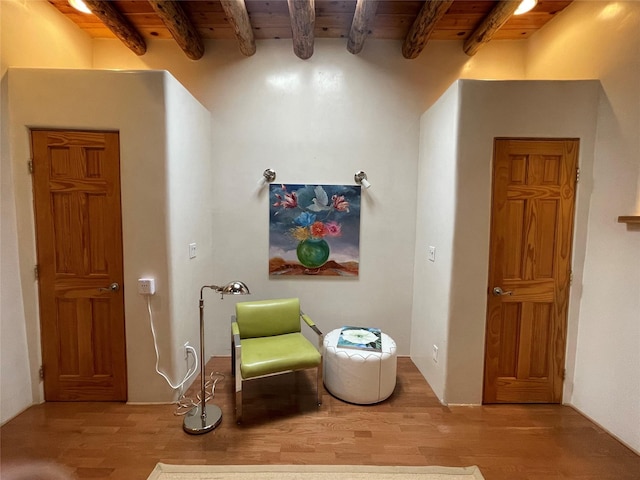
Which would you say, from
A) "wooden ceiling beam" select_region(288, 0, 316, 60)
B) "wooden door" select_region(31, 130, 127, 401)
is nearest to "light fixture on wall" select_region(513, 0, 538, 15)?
"wooden ceiling beam" select_region(288, 0, 316, 60)

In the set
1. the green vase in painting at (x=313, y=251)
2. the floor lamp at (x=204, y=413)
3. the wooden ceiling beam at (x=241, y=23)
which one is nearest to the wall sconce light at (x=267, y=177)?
the green vase in painting at (x=313, y=251)

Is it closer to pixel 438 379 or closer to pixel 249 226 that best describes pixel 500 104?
Answer: pixel 438 379

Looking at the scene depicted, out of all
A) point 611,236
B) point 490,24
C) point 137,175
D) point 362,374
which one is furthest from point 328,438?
point 490,24

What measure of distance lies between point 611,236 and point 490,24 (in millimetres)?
2084

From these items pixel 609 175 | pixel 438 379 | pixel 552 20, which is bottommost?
pixel 438 379

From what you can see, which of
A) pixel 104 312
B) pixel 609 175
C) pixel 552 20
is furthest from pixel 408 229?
pixel 104 312

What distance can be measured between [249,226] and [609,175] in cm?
316

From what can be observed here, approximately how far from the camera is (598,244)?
2.19 metres

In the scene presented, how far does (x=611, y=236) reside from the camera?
210cm

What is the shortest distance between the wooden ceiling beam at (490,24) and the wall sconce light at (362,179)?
1675 mm

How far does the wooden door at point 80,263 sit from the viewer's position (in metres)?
2.18

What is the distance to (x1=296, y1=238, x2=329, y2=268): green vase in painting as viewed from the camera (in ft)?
10.0

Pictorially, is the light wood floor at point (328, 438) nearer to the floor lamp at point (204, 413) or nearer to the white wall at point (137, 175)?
the floor lamp at point (204, 413)

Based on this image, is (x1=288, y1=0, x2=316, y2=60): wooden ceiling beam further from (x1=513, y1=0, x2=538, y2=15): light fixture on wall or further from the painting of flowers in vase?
(x1=513, y1=0, x2=538, y2=15): light fixture on wall
